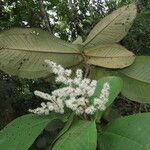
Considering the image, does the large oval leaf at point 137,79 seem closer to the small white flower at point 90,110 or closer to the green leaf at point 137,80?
the green leaf at point 137,80

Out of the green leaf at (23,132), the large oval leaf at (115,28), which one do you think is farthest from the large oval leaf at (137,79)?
the green leaf at (23,132)

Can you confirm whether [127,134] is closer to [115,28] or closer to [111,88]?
[111,88]

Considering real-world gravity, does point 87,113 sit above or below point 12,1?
above

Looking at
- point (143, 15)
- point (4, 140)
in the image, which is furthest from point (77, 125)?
point (143, 15)

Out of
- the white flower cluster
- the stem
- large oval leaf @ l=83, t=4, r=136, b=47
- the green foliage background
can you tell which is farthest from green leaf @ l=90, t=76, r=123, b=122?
the green foliage background

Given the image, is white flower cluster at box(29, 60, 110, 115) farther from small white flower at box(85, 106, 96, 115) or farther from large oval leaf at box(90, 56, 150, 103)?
large oval leaf at box(90, 56, 150, 103)

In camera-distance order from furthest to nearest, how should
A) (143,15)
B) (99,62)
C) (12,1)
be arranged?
(12,1) → (143,15) → (99,62)

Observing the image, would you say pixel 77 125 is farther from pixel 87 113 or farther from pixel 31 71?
pixel 31 71
